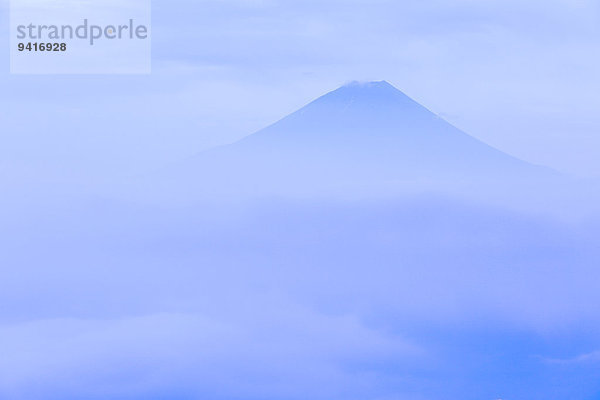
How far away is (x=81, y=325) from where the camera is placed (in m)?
2.53

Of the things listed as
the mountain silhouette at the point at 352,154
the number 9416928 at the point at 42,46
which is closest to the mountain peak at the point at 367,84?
the mountain silhouette at the point at 352,154

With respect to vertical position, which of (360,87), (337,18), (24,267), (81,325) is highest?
(337,18)

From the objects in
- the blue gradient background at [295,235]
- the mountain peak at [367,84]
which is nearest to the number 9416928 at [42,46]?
the blue gradient background at [295,235]

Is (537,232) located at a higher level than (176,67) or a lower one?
lower

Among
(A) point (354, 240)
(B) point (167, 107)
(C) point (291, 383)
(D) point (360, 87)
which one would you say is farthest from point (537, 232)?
(B) point (167, 107)

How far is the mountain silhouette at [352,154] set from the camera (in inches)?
102

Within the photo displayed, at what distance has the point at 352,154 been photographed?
2.63 m

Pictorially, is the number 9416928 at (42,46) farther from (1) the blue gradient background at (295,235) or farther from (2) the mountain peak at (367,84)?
(2) the mountain peak at (367,84)

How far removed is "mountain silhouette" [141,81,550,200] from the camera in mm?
2596

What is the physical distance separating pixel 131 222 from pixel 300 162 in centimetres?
65

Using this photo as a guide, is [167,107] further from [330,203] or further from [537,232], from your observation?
[537,232]

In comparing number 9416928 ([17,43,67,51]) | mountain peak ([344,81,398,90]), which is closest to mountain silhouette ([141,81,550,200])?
mountain peak ([344,81,398,90])

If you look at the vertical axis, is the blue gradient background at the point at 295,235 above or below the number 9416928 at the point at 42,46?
below

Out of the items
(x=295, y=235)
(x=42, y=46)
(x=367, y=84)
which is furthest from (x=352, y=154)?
(x=42, y=46)
